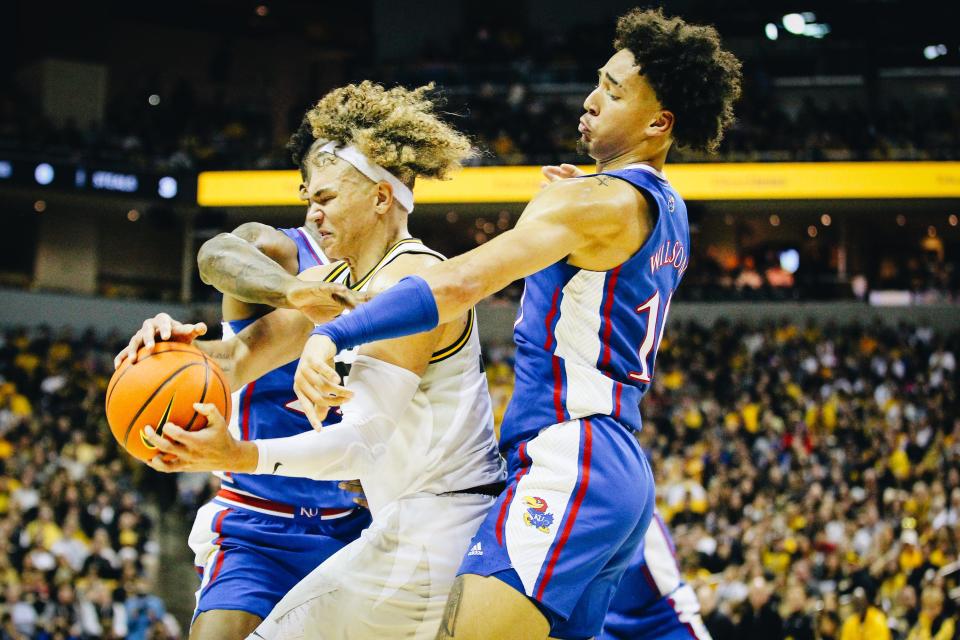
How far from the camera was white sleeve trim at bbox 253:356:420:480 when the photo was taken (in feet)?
9.61

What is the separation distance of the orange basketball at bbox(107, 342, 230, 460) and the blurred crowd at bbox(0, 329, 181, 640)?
8.77 metres

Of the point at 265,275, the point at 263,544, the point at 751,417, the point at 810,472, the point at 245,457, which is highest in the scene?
the point at 265,275

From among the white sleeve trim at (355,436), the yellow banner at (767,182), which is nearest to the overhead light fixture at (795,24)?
the yellow banner at (767,182)

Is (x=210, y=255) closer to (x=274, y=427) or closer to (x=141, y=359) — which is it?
(x=274, y=427)

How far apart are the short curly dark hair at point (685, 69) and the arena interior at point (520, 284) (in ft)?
23.1

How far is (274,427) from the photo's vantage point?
4062mm

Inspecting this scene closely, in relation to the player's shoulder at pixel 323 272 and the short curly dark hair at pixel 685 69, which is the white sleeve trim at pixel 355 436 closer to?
the player's shoulder at pixel 323 272

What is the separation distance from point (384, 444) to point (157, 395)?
626 mm

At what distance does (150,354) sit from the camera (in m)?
3.07

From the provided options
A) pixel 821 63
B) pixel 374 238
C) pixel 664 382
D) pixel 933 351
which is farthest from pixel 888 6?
pixel 374 238

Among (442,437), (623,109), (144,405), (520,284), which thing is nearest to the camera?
(144,405)

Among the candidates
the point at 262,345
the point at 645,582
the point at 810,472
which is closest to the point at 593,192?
the point at 262,345

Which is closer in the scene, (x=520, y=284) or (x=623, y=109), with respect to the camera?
(x=623, y=109)

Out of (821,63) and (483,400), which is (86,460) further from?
(821,63)
